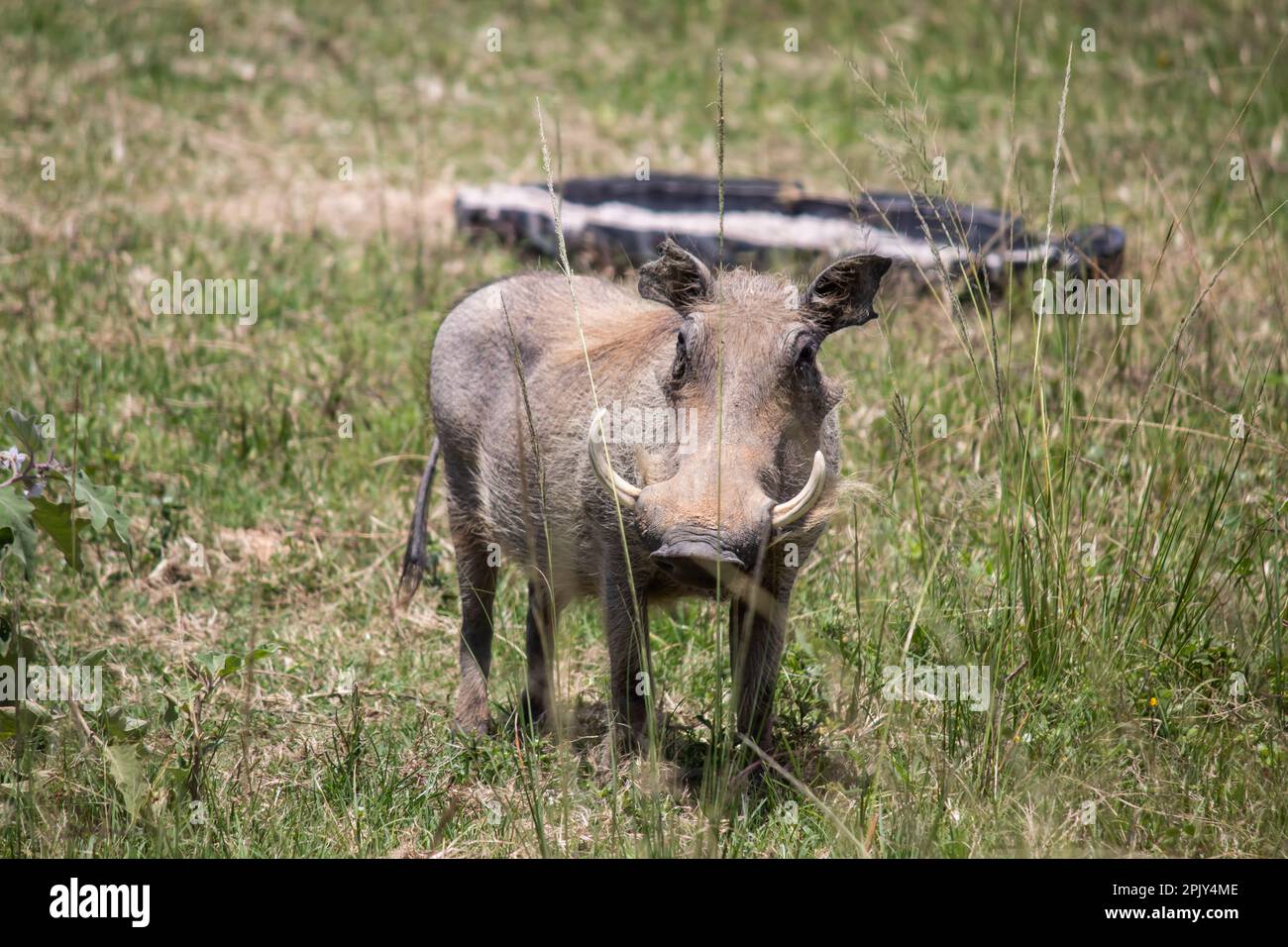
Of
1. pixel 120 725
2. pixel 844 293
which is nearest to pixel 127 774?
pixel 120 725

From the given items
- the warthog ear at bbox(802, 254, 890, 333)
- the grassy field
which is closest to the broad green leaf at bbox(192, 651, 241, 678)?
the grassy field

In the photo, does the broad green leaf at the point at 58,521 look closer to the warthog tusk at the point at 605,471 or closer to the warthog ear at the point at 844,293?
the warthog tusk at the point at 605,471

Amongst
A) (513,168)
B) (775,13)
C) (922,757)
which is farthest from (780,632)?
(775,13)

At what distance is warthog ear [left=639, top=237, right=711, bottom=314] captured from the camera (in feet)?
10.3

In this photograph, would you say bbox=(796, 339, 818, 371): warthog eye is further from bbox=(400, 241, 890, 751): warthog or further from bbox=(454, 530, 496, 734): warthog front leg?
bbox=(454, 530, 496, 734): warthog front leg

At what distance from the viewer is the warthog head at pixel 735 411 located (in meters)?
2.71

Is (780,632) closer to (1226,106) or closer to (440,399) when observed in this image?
(440,399)

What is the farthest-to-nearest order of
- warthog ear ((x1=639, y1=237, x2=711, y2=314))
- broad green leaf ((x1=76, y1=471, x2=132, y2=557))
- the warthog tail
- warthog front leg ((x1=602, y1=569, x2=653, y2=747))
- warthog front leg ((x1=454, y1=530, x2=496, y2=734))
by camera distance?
the warthog tail, warthog front leg ((x1=454, y1=530, x2=496, y2=734)), warthog front leg ((x1=602, y1=569, x2=653, y2=747)), warthog ear ((x1=639, y1=237, x2=711, y2=314)), broad green leaf ((x1=76, y1=471, x2=132, y2=557))

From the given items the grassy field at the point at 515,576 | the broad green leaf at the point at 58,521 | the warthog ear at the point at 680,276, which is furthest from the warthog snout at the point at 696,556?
the broad green leaf at the point at 58,521

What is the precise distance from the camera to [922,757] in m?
3.09

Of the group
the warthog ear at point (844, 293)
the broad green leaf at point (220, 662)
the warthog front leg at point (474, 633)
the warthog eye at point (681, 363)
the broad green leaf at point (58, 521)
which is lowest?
the warthog front leg at point (474, 633)

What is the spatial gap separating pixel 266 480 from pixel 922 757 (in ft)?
8.96

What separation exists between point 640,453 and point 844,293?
65cm
